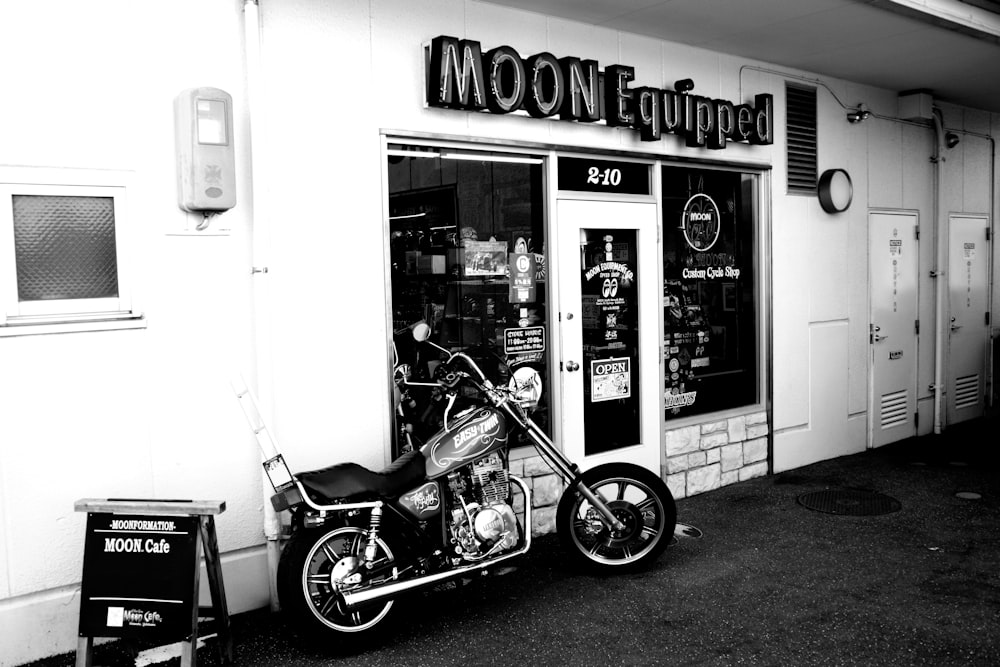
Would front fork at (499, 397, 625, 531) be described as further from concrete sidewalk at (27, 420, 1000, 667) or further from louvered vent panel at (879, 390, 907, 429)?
louvered vent panel at (879, 390, 907, 429)

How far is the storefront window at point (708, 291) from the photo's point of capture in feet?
20.1

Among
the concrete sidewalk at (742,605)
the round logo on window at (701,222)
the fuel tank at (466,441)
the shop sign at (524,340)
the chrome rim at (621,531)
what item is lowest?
the concrete sidewalk at (742,605)

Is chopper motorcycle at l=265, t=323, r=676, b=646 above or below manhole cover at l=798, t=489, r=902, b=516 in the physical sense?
above

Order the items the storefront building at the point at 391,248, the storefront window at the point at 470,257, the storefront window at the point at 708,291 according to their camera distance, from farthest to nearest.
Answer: the storefront window at the point at 708,291 < the storefront window at the point at 470,257 < the storefront building at the point at 391,248

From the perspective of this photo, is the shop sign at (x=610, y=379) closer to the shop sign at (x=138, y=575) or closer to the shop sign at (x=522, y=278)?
the shop sign at (x=522, y=278)

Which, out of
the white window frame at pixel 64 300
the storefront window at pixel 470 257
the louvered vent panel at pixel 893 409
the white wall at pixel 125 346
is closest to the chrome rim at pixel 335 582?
the white wall at pixel 125 346

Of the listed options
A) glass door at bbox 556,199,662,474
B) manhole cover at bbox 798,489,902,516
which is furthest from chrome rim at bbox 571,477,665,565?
manhole cover at bbox 798,489,902,516

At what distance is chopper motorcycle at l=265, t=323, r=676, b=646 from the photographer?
143 inches

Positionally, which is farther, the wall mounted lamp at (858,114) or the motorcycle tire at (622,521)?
the wall mounted lamp at (858,114)

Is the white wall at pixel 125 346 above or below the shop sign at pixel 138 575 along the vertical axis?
above

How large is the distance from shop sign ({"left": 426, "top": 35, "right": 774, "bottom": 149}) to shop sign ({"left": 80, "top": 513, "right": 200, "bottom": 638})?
2549 millimetres

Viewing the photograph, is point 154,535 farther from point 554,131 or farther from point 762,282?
point 762,282

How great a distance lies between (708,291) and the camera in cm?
639

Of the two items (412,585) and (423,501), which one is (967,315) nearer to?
(423,501)
